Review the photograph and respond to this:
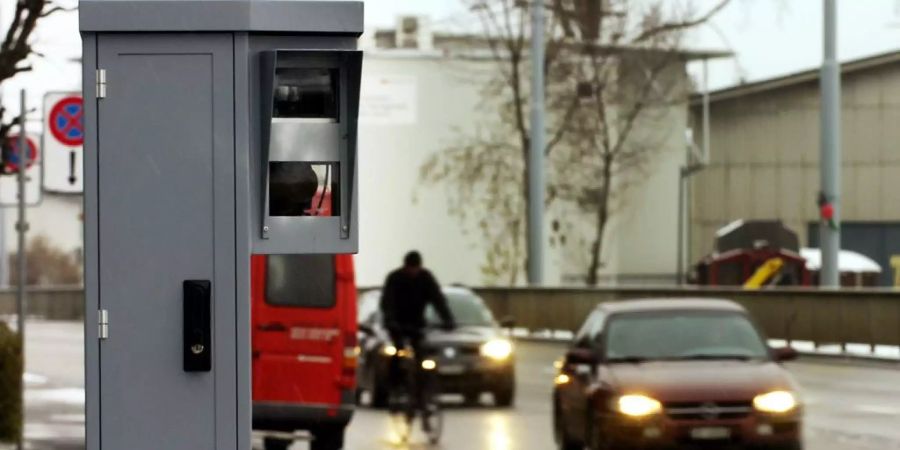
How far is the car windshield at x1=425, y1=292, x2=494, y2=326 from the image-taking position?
25500mm

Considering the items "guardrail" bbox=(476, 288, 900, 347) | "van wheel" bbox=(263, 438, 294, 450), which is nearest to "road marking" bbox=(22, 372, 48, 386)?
"van wheel" bbox=(263, 438, 294, 450)

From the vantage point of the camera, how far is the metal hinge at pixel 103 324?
A: 684 centimetres

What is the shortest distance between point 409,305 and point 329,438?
8.57 ft

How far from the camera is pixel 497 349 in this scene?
24.7 metres

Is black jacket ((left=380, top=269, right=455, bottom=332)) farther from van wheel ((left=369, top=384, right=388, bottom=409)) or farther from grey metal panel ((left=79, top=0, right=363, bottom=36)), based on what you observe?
grey metal panel ((left=79, top=0, right=363, bottom=36))

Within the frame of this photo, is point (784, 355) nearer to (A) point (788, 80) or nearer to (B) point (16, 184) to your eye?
(B) point (16, 184)

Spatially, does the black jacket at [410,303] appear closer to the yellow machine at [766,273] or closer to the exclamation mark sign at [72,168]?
the exclamation mark sign at [72,168]

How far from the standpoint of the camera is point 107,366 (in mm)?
6840

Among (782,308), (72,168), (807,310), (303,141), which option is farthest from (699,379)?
(782,308)

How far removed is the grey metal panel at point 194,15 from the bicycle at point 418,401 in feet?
40.8

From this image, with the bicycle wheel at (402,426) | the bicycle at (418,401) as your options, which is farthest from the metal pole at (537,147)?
the bicycle wheel at (402,426)

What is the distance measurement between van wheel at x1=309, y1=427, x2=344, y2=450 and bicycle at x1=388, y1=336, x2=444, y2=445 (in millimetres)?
1892

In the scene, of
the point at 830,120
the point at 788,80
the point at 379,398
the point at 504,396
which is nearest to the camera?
the point at 504,396

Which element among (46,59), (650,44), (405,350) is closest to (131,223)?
(46,59)
